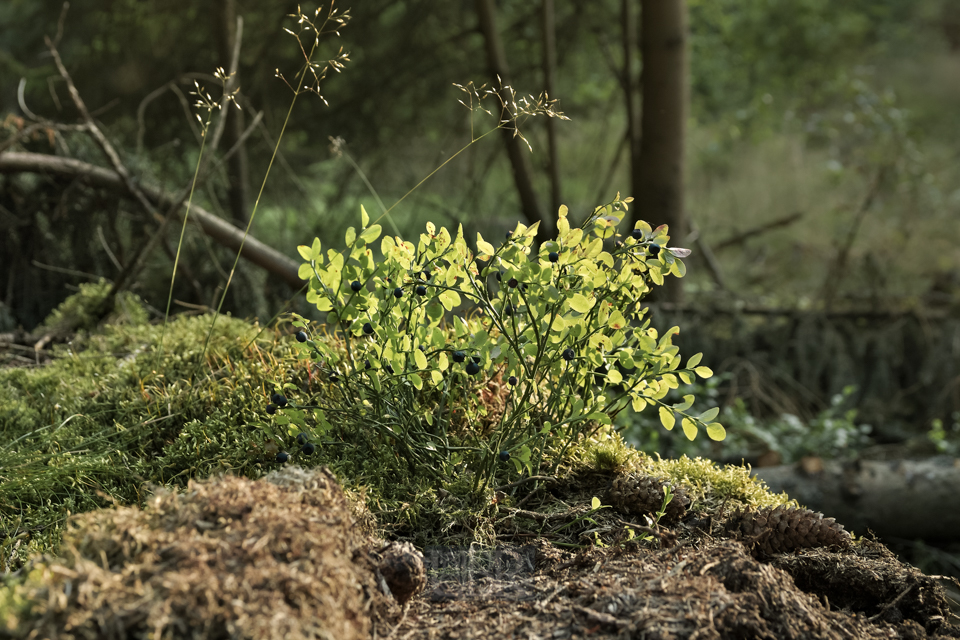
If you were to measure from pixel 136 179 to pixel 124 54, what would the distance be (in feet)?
8.02

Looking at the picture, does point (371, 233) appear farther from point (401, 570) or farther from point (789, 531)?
point (789, 531)

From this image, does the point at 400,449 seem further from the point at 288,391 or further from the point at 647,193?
the point at 647,193

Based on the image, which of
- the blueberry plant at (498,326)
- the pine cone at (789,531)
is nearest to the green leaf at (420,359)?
the blueberry plant at (498,326)

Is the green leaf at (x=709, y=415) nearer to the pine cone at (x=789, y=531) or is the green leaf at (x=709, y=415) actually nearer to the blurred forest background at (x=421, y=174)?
the pine cone at (x=789, y=531)

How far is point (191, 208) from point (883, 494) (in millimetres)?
A: 4026

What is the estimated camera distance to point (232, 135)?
5.21 m

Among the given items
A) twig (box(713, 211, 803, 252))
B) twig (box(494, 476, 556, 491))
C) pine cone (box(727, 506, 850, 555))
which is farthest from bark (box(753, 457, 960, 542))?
twig (box(713, 211, 803, 252))

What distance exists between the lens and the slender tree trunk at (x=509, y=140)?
5.42m

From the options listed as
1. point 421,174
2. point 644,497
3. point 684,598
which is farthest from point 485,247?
point 421,174

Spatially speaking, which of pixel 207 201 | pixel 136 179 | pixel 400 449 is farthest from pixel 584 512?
pixel 207 201

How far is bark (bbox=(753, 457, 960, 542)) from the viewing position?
12.3ft

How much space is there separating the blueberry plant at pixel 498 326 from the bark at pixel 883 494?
216 centimetres

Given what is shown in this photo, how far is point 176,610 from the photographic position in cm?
115

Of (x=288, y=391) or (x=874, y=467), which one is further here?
(x=874, y=467)
